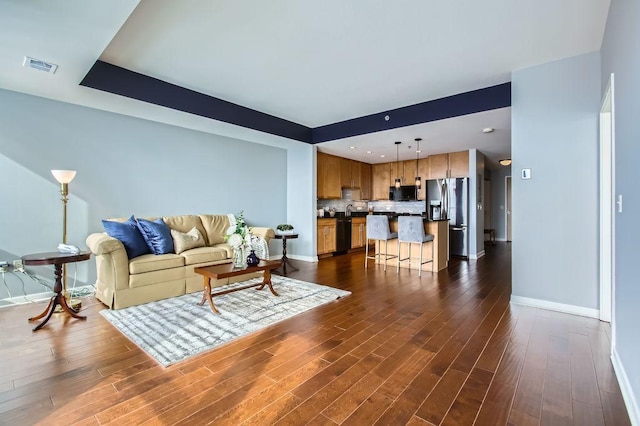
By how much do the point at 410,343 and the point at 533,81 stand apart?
3.08m

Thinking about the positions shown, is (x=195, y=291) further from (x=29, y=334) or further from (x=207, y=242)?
(x=29, y=334)

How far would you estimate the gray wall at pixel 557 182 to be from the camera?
2920mm

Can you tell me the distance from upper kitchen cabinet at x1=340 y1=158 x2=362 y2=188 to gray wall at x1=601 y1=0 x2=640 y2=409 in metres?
5.37

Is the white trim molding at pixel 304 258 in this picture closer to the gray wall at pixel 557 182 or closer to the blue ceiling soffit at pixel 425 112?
the blue ceiling soffit at pixel 425 112

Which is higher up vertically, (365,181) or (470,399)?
(365,181)

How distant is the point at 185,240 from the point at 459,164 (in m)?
5.70

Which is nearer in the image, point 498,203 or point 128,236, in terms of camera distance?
point 128,236

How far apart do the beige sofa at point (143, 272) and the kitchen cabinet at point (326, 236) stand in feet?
8.11

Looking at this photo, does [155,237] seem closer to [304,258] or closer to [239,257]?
[239,257]

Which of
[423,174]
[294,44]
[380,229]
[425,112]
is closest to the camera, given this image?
[294,44]

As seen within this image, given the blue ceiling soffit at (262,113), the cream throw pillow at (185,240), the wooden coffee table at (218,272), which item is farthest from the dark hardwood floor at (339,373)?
the blue ceiling soffit at (262,113)

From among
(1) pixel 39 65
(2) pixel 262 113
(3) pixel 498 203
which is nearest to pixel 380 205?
(3) pixel 498 203

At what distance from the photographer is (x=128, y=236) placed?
11.4 feet

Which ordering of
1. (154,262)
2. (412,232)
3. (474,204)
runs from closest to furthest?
(154,262)
(412,232)
(474,204)
